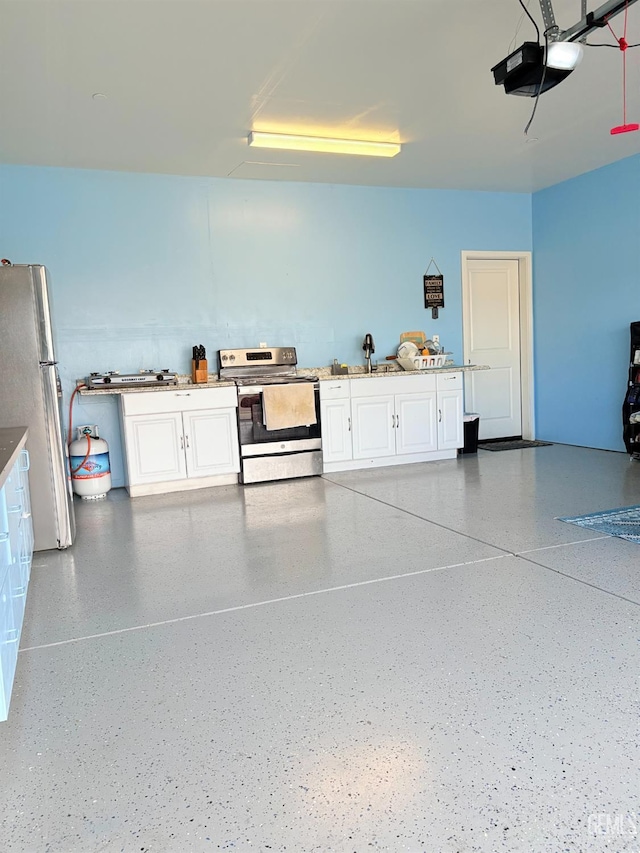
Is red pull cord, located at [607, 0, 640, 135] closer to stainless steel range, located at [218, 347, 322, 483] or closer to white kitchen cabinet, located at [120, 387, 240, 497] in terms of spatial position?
stainless steel range, located at [218, 347, 322, 483]

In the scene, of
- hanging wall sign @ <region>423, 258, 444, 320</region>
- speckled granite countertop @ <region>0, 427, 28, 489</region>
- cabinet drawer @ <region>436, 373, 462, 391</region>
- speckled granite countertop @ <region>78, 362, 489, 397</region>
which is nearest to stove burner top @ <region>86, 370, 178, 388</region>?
speckled granite countertop @ <region>78, 362, 489, 397</region>

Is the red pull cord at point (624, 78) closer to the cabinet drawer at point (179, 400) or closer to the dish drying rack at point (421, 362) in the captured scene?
the dish drying rack at point (421, 362)

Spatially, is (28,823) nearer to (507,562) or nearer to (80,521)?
(507,562)

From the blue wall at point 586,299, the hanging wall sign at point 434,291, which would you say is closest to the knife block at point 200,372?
the hanging wall sign at point 434,291

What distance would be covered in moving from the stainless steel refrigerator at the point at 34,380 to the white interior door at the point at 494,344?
4576 mm

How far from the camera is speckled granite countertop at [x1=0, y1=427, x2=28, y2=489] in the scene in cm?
199

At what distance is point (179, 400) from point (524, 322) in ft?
13.4

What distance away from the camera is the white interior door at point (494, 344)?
6.87m

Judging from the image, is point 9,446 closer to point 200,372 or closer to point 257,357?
point 200,372

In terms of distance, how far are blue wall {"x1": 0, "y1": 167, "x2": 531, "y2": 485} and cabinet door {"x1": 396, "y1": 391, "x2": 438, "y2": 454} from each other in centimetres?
71

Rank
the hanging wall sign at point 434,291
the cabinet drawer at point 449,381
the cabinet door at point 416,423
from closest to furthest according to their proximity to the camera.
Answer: the cabinet door at point 416,423
the cabinet drawer at point 449,381
the hanging wall sign at point 434,291

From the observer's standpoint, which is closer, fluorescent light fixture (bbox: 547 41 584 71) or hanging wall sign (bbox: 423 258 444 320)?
fluorescent light fixture (bbox: 547 41 584 71)

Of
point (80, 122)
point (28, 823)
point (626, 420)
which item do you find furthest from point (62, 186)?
point (626, 420)

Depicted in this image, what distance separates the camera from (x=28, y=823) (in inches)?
57.8
